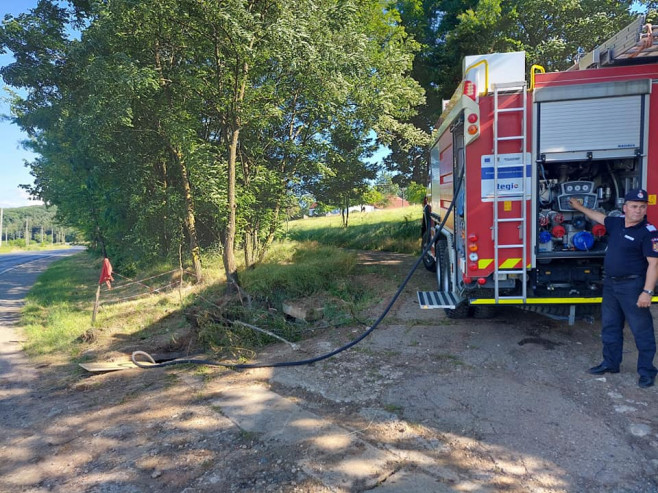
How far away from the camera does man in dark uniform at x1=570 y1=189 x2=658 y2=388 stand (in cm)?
432

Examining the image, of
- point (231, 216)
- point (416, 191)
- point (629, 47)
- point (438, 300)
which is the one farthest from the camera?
point (416, 191)

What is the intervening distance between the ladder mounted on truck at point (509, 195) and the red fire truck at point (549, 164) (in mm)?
11

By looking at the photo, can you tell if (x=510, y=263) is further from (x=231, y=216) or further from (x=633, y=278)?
(x=231, y=216)

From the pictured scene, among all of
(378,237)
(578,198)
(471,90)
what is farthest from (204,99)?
(378,237)

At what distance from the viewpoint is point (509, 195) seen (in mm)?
5258

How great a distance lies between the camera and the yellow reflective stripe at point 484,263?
210 inches

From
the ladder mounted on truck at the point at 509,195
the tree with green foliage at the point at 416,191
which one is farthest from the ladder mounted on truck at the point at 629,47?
the tree with green foliage at the point at 416,191

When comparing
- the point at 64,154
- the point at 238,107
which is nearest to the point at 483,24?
the point at 238,107

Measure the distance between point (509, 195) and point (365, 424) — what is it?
3025 millimetres

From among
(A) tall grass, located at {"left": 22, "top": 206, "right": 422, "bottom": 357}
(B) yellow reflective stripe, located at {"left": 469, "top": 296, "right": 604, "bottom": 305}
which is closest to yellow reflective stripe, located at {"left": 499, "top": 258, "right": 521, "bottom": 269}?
(B) yellow reflective stripe, located at {"left": 469, "top": 296, "right": 604, "bottom": 305}

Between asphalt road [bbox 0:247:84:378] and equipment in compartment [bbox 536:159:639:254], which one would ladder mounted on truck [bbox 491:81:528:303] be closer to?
equipment in compartment [bbox 536:159:639:254]

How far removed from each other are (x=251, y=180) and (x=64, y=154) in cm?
729

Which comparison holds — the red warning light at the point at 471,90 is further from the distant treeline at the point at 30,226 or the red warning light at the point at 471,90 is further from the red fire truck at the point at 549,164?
the distant treeline at the point at 30,226

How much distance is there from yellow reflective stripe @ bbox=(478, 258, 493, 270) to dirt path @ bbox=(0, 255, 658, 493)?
3.53 ft
